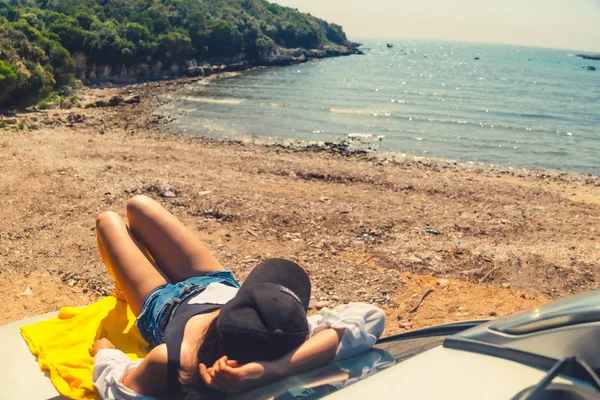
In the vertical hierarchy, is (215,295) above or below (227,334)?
below

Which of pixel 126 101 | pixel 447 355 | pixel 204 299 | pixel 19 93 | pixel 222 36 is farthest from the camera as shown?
pixel 222 36

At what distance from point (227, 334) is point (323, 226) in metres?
5.03

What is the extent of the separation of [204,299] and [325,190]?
676 cm

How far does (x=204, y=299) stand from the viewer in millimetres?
2832

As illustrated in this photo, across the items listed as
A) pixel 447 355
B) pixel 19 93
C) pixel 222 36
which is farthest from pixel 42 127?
pixel 222 36

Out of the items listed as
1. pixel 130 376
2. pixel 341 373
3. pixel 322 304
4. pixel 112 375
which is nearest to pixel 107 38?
pixel 322 304

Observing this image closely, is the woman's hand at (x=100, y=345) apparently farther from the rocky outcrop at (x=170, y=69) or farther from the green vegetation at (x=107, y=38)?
the rocky outcrop at (x=170, y=69)

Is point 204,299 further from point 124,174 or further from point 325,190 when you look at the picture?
point 124,174

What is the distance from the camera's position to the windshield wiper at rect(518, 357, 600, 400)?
1.23 m

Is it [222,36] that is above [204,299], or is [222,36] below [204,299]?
above

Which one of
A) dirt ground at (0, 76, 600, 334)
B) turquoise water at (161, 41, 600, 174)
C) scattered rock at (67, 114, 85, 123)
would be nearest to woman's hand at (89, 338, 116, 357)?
dirt ground at (0, 76, 600, 334)

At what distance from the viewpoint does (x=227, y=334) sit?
2143 millimetres

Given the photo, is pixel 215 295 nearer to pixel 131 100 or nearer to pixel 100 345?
pixel 100 345

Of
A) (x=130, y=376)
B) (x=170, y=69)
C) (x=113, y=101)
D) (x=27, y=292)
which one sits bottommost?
(x=27, y=292)
